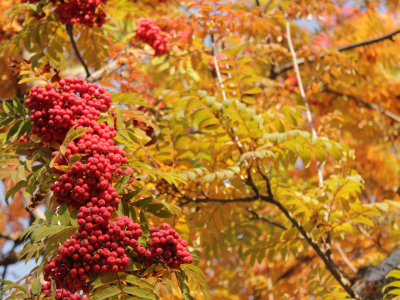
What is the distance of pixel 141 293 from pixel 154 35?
9.79 feet

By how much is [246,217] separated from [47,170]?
2.03 m

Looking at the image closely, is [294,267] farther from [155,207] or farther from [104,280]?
[104,280]

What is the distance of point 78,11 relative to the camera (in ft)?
8.66

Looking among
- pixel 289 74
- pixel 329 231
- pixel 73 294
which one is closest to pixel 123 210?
pixel 73 294

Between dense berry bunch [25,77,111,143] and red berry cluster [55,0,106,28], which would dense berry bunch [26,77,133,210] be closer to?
dense berry bunch [25,77,111,143]

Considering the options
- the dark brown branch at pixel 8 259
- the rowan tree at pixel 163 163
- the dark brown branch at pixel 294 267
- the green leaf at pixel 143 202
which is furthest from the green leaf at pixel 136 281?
the dark brown branch at pixel 294 267

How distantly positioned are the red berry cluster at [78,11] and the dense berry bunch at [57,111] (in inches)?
43.1

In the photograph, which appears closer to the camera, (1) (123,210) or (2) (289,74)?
(1) (123,210)

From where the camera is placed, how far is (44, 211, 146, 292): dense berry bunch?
136 cm

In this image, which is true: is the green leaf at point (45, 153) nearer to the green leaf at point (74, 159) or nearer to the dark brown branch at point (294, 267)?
the green leaf at point (74, 159)

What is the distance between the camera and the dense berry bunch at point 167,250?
1.46 meters

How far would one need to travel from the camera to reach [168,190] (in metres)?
2.47

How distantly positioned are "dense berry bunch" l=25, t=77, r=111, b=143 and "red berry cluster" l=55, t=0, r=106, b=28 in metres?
1.09

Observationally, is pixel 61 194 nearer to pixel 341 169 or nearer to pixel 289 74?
pixel 341 169
